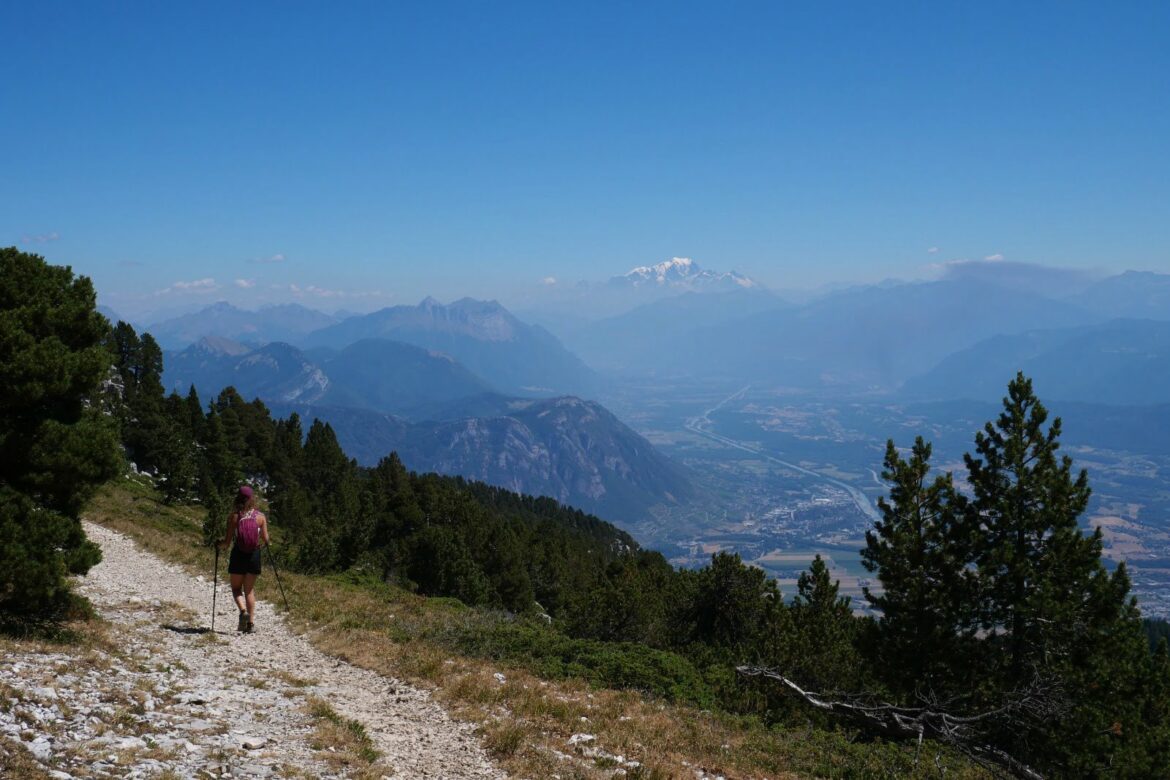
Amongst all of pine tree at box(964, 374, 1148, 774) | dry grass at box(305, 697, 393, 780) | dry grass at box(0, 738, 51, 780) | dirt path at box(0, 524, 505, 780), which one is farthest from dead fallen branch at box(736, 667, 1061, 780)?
dry grass at box(0, 738, 51, 780)

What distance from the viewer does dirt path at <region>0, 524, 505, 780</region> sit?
7812mm

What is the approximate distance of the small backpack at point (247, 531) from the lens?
14.8 metres

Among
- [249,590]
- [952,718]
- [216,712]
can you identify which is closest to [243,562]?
[249,590]

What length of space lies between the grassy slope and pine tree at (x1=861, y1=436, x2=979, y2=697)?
16.4ft

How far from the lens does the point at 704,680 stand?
17.8 meters

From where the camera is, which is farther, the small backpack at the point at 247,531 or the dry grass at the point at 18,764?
the small backpack at the point at 247,531

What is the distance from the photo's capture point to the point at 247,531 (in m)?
14.8

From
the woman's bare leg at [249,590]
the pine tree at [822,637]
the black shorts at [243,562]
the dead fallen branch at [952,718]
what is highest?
the black shorts at [243,562]

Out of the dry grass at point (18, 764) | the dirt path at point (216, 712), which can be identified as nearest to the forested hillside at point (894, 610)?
the dirt path at point (216, 712)

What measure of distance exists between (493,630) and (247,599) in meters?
6.60

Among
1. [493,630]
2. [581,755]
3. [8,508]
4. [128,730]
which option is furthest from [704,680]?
[8,508]

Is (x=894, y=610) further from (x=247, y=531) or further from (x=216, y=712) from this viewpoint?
(x=247, y=531)

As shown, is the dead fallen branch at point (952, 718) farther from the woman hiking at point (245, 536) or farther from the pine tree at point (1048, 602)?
the woman hiking at point (245, 536)

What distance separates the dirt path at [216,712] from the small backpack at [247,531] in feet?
7.10
